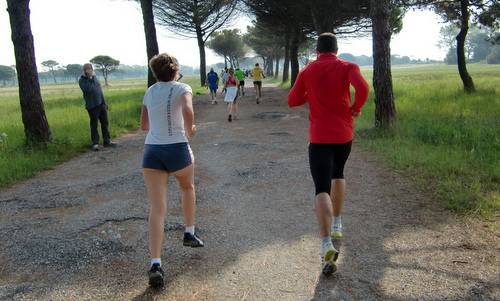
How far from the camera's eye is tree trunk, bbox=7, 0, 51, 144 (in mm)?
9148

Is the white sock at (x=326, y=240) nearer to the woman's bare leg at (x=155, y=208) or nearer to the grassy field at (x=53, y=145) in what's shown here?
the woman's bare leg at (x=155, y=208)

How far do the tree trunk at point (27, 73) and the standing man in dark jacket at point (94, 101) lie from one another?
988 millimetres

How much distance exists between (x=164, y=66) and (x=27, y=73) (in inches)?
290

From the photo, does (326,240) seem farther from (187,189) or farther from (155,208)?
(155,208)

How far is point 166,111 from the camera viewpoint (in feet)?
11.3

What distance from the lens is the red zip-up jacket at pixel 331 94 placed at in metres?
3.55

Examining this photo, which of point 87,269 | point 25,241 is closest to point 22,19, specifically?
point 25,241

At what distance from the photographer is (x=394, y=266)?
3666mm

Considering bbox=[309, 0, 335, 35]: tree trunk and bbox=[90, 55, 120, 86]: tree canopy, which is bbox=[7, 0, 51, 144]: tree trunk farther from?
bbox=[90, 55, 120, 86]: tree canopy

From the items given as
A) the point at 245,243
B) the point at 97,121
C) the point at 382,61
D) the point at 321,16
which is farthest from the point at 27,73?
the point at 321,16

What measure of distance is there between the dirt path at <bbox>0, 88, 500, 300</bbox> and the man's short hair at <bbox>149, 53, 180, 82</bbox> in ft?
5.31

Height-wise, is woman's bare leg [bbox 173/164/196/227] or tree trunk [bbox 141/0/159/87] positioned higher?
tree trunk [bbox 141/0/159/87]

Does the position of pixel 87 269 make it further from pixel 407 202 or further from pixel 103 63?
pixel 103 63

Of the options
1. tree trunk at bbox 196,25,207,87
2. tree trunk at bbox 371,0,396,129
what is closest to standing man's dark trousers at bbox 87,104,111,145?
tree trunk at bbox 371,0,396,129
